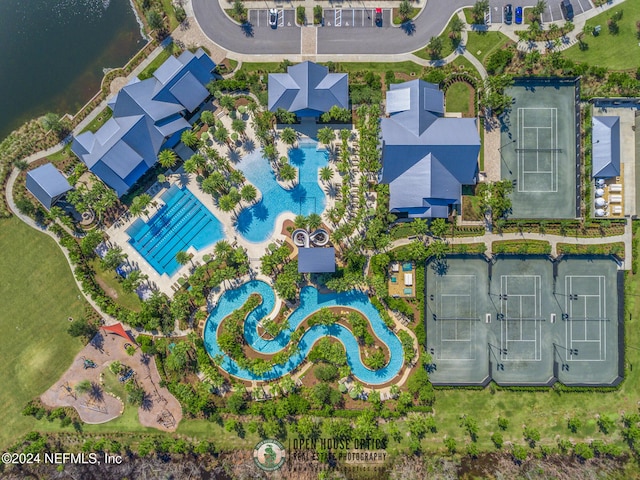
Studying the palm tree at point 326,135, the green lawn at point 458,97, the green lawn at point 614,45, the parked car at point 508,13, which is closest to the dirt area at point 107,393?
the palm tree at point 326,135

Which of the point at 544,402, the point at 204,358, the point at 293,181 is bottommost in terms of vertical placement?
the point at 204,358

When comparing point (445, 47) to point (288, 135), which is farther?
point (445, 47)

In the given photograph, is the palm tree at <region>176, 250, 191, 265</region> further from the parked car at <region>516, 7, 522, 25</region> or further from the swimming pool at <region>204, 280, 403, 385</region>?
the parked car at <region>516, 7, 522, 25</region>

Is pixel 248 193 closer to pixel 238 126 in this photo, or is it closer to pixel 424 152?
pixel 238 126

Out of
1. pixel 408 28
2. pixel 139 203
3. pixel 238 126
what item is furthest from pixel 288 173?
pixel 408 28

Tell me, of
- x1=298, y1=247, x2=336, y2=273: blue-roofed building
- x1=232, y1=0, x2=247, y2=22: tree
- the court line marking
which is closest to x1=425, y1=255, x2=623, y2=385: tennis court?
the court line marking

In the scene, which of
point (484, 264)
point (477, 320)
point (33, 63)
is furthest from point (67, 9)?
point (477, 320)

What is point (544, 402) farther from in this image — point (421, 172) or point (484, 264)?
point (421, 172)

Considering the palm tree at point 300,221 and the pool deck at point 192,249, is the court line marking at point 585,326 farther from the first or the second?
the palm tree at point 300,221
